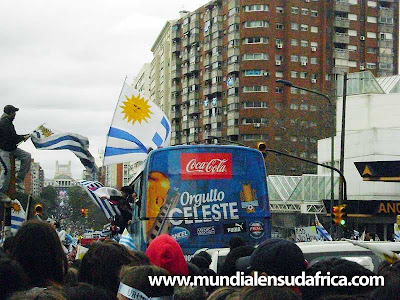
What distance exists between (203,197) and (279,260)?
9838 millimetres

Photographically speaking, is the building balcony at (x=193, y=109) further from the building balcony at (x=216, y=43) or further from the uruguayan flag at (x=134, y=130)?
the uruguayan flag at (x=134, y=130)

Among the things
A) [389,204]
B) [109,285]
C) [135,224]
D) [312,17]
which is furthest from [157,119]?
[312,17]

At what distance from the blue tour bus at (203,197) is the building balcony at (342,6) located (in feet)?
274

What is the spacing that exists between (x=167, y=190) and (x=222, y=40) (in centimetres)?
8572

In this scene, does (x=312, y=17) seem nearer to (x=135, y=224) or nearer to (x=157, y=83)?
(x=157, y=83)

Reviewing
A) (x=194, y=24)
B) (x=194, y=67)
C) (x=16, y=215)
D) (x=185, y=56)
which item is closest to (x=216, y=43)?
(x=194, y=67)

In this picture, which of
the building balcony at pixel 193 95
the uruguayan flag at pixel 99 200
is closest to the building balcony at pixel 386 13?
the building balcony at pixel 193 95

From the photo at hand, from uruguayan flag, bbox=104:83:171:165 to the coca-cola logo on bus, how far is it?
4.89m

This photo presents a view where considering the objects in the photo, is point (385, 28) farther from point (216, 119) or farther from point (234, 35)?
point (216, 119)

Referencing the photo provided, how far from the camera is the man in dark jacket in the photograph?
1105 cm

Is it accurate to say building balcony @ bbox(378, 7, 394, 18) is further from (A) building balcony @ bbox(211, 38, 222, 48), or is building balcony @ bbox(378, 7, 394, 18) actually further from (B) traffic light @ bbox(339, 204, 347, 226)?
(B) traffic light @ bbox(339, 204, 347, 226)

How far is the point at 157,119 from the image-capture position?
20484 mm

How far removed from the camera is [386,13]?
9831cm

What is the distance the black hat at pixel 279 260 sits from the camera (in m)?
4.53
